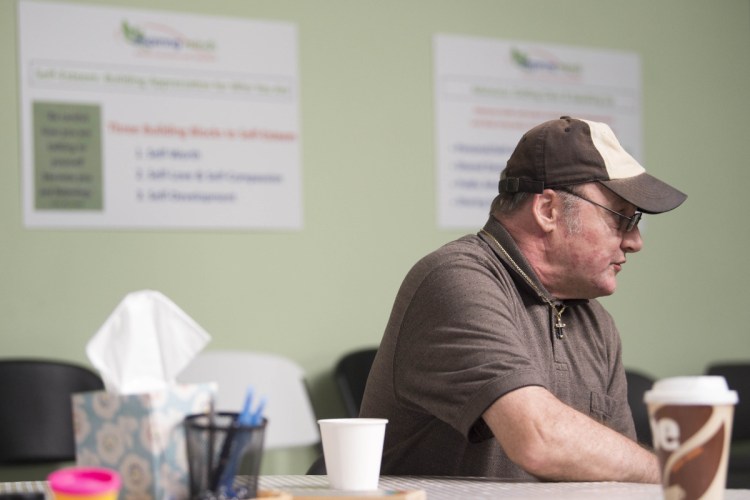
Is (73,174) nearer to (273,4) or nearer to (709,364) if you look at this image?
(273,4)

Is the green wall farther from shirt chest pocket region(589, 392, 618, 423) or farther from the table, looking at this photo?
the table

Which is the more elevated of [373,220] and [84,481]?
[373,220]

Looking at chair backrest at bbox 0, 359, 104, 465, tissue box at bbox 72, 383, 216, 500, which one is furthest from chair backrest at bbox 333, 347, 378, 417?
tissue box at bbox 72, 383, 216, 500

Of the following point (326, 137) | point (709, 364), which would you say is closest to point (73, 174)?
point (326, 137)

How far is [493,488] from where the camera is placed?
155 cm

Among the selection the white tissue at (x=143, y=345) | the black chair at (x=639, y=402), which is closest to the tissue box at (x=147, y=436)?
the white tissue at (x=143, y=345)

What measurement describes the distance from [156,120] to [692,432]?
2.96 meters

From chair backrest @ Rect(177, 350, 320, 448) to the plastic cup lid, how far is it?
7.35 ft

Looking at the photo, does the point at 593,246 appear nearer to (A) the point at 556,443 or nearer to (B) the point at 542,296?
(B) the point at 542,296

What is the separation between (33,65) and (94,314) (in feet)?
2.93

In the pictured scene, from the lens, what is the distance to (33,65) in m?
3.55

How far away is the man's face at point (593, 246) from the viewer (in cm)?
216

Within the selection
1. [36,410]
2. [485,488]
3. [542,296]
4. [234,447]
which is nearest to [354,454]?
[485,488]

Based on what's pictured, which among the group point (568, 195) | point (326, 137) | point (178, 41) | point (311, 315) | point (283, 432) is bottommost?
point (283, 432)
